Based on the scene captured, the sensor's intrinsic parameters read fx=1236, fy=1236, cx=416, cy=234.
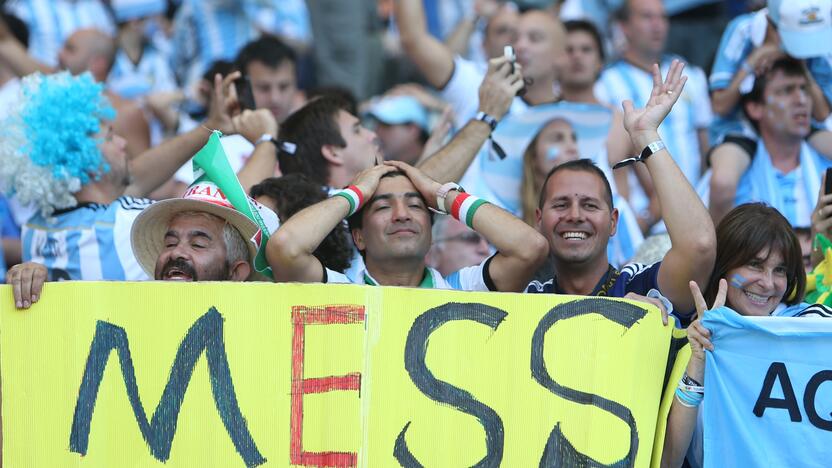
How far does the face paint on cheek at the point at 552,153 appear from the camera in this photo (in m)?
6.33

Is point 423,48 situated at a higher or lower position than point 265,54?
lower

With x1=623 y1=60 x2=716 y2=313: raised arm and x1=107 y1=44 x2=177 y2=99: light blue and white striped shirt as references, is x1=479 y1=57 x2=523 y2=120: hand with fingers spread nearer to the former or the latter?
x1=623 y1=60 x2=716 y2=313: raised arm

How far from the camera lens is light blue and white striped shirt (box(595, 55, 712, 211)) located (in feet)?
24.4

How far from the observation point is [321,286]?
403 cm

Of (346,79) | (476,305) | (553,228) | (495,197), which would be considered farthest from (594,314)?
(346,79)

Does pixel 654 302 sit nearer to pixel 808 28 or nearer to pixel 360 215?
pixel 360 215

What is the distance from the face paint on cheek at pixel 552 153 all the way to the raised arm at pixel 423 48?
73 centimetres

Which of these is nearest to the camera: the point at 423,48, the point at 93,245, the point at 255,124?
the point at 93,245

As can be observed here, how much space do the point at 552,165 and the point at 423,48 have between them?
3.18ft

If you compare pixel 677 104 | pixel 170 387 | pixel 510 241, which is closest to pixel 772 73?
pixel 677 104

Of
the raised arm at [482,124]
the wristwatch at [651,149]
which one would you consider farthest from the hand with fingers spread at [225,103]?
the wristwatch at [651,149]

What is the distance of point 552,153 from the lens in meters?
6.35

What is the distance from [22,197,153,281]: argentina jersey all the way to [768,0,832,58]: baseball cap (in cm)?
328

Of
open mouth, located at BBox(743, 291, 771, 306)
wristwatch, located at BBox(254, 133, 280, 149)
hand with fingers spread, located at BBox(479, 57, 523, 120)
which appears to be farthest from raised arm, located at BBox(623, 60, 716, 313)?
wristwatch, located at BBox(254, 133, 280, 149)
